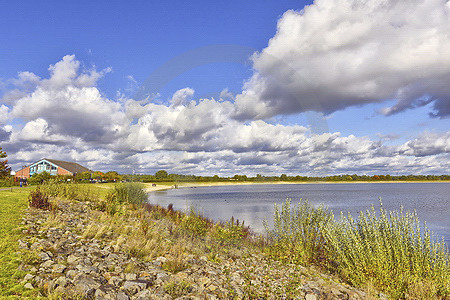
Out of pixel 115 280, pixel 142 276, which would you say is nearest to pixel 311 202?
pixel 142 276

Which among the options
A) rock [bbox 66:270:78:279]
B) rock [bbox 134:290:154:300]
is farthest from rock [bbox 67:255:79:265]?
rock [bbox 134:290:154:300]

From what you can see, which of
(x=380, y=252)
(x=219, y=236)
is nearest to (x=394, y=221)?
(x=380, y=252)

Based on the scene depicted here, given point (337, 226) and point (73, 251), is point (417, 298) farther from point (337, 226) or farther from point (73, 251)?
point (73, 251)

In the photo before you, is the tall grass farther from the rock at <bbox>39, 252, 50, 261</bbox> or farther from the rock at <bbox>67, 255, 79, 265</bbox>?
the rock at <bbox>39, 252, 50, 261</bbox>

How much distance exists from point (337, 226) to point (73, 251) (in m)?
9.63

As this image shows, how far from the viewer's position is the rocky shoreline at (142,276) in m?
6.34

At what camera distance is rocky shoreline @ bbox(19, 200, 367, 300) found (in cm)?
634

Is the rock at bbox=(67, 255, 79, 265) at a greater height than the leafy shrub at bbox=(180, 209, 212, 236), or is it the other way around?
the rock at bbox=(67, 255, 79, 265)

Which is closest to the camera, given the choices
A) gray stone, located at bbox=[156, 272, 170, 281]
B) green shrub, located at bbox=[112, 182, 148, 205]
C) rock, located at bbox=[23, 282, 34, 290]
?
rock, located at bbox=[23, 282, 34, 290]

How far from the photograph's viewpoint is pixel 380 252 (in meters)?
8.59

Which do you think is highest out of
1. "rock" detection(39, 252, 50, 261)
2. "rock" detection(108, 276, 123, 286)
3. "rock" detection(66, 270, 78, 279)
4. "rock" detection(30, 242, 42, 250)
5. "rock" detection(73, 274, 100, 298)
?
"rock" detection(30, 242, 42, 250)

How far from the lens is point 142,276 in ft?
24.3

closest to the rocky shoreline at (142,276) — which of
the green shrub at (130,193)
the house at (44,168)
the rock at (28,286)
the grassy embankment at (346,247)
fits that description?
the rock at (28,286)

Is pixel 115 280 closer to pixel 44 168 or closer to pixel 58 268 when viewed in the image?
pixel 58 268
